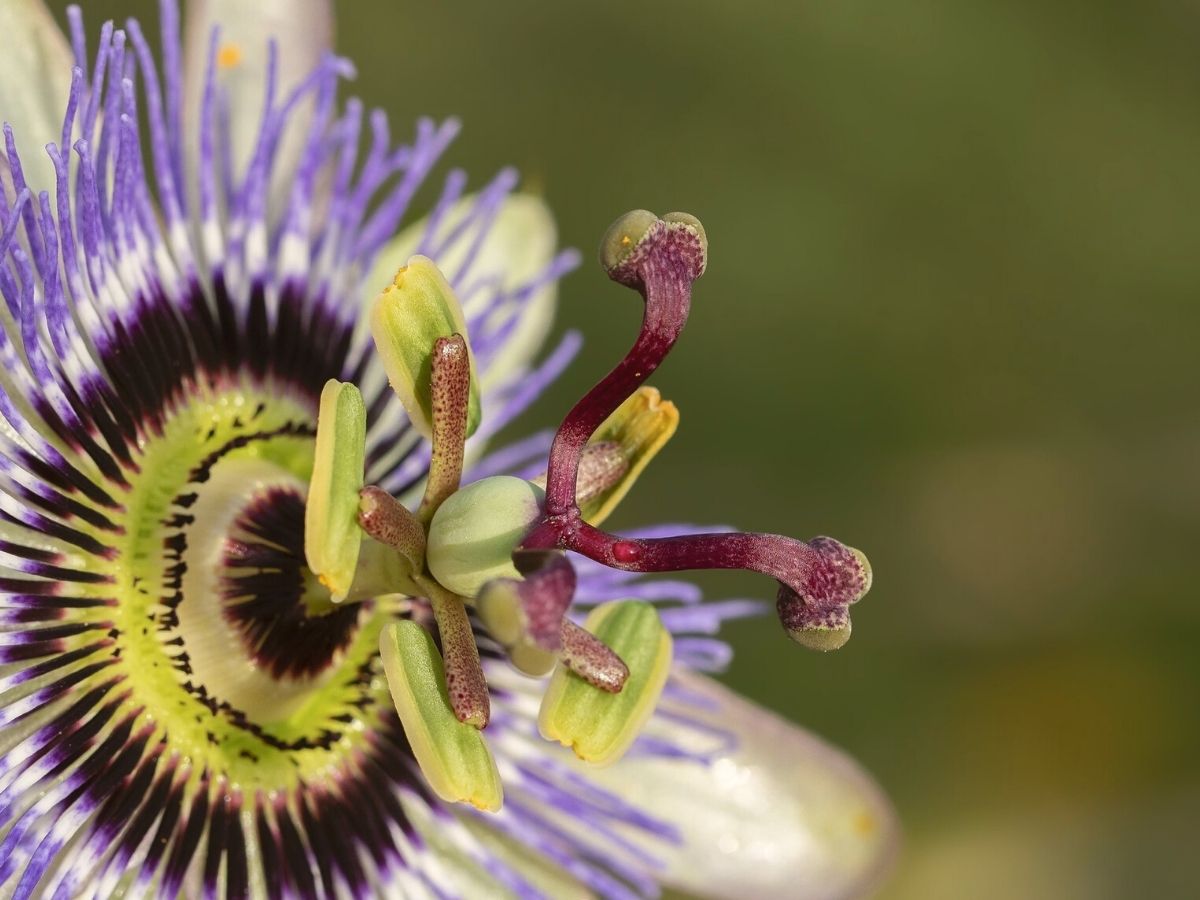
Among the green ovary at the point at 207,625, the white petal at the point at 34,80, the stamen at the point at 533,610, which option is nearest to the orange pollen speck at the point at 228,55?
the white petal at the point at 34,80

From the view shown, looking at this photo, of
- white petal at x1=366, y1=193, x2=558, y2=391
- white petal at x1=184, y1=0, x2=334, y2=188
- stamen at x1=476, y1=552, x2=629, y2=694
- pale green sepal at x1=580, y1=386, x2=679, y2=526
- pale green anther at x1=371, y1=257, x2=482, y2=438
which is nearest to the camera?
stamen at x1=476, y1=552, x2=629, y2=694

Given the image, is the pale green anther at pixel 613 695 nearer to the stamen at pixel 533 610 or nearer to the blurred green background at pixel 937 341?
the stamen at pixel 533 610

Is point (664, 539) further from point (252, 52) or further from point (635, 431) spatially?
point (252, 52)

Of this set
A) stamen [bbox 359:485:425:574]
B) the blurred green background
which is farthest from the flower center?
the blurred green background

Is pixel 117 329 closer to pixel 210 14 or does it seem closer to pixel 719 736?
pixel 210 14

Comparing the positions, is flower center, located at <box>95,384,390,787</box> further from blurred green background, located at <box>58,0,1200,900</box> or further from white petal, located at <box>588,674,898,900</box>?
blurred green background, located at <box>58,0,1200,900</box>

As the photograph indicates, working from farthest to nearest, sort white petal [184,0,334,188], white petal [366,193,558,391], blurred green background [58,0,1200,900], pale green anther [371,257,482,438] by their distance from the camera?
blurred green background [58,0,1200,900] → white petal [366,193,558,391] → white petal [184,0,334,188] → pale green anther [371,257,482,438]

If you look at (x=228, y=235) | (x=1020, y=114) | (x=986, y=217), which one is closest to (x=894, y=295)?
(x=986, y=217)
